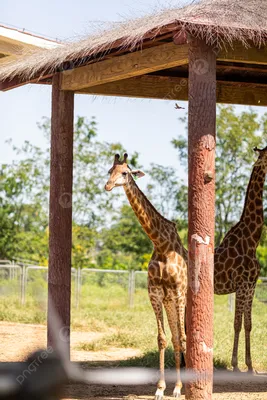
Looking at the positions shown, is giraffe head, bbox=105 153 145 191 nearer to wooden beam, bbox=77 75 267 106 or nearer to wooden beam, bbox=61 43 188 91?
wooden beam, bbox=61 43 188 91

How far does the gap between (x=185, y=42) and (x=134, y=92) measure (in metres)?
2.74

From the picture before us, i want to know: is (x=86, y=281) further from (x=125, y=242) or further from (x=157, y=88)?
(x=157, y=88)

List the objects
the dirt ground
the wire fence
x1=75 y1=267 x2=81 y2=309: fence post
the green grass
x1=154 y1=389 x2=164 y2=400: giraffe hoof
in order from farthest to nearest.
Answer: x1=75 y1=267 x2=81 y2=309: fence post < the wire fence < the green grass < the dirt ground < x1=154 y1=389 x2=164 y2=400: giraffe hoof

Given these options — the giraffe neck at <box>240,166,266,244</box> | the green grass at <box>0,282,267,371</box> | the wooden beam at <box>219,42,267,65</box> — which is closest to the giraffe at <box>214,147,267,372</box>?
the giraffe neck at <box>240,166,266,244</box>

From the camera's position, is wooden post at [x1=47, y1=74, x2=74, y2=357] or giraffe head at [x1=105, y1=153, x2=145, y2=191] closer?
giraffe head at [x1=105, y1=153, x2=145, y2=191]

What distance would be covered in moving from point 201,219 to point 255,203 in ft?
9.49

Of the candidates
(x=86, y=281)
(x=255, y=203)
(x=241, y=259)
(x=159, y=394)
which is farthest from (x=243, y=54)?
(x=86, y=281)

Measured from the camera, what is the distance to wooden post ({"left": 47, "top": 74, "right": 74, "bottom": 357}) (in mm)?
7773

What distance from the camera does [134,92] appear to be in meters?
8.45

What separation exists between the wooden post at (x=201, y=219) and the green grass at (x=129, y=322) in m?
3.31

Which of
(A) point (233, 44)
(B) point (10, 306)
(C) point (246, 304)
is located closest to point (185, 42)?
(A) point (233, 44)

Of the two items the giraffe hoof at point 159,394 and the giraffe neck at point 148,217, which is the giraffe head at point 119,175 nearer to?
the giraffe neck at point 148,217

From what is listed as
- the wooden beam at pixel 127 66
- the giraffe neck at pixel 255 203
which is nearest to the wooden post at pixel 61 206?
the wooden beam at pixel 127 66

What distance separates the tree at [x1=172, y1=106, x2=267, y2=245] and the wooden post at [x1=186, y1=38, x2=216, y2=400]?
16303 millimetres
